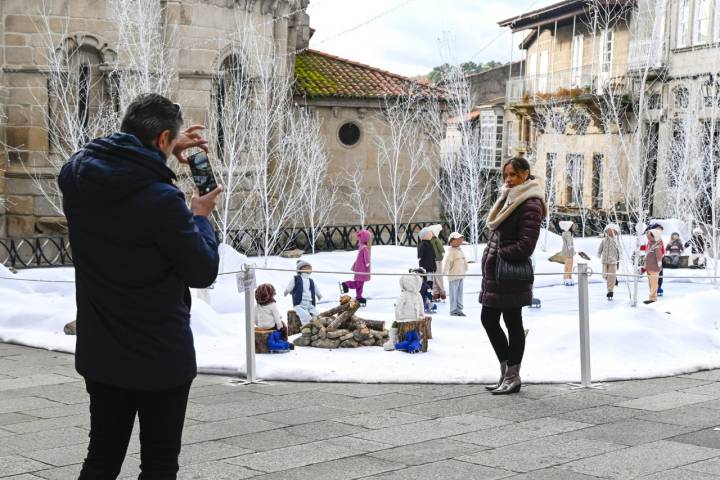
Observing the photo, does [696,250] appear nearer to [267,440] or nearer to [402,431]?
Result: [402,431]

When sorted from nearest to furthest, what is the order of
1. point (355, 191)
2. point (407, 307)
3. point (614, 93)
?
point (407, 307) < point (355, 191) < point (614, 93)

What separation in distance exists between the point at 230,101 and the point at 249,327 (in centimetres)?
1728

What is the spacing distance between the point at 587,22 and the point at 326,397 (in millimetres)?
36750

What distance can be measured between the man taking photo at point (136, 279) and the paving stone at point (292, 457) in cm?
216

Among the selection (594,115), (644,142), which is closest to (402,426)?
(644,142)

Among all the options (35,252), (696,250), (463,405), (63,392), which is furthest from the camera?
(696,250)

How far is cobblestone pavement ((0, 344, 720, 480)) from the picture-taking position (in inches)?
243

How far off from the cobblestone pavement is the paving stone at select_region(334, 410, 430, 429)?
1cm

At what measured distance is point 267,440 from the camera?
6867mm

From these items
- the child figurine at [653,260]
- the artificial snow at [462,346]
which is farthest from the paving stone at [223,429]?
the child figurine at [653,260]

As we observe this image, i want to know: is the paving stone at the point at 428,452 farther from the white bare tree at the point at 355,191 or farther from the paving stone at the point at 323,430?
the white bare tree at the point at 355,191

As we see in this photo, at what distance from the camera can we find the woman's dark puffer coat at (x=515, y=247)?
8070 mm

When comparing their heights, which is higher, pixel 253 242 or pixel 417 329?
pixel 253 242

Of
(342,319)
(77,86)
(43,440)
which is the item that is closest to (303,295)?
(342,319)
